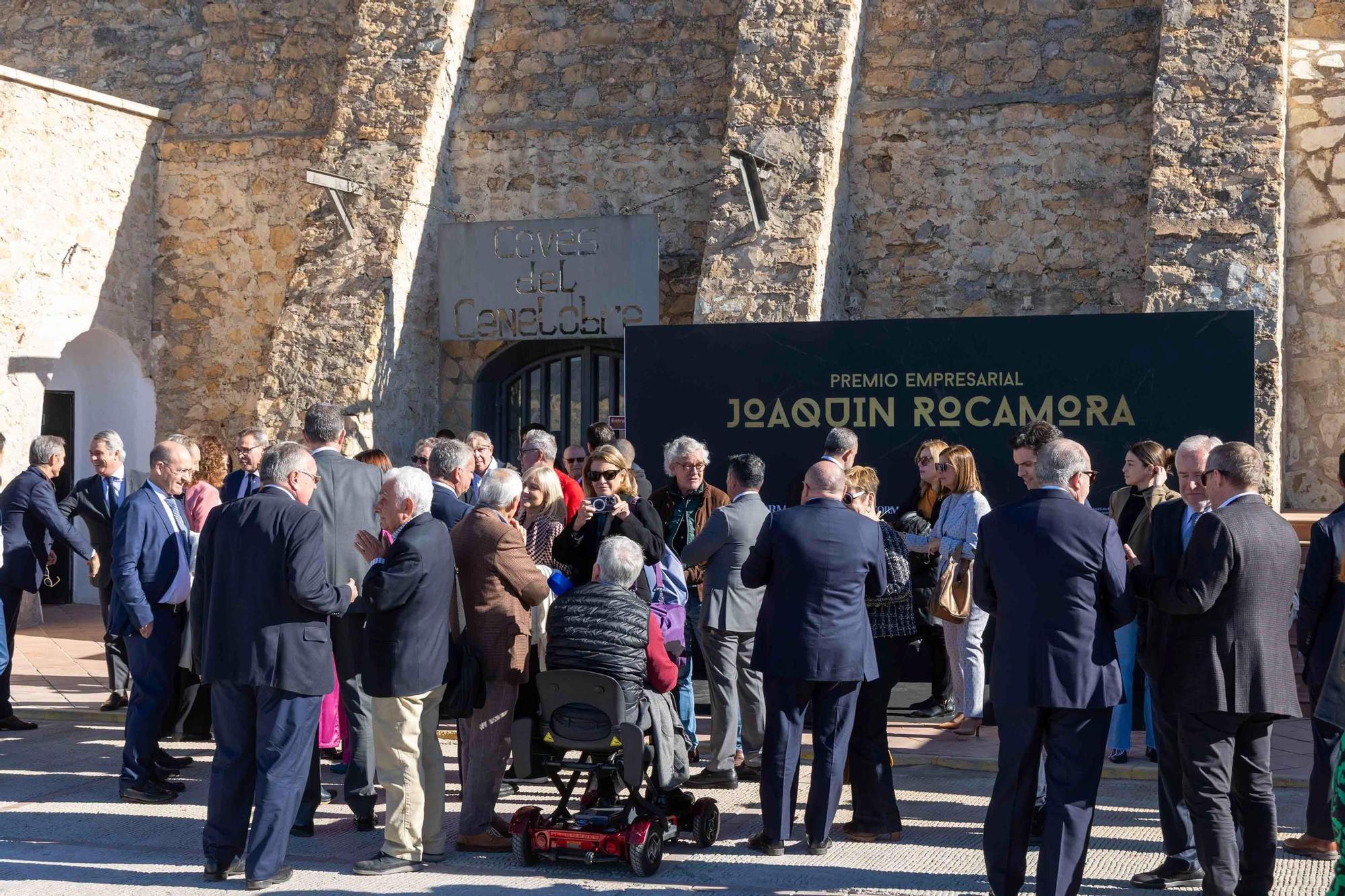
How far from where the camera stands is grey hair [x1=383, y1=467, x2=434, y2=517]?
17.0 ft

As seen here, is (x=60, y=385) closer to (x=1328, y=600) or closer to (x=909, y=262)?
(x=909, y=262)

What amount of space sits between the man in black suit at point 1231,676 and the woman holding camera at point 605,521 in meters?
2.25

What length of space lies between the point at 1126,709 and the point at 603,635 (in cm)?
309

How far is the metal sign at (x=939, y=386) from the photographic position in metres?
7.70

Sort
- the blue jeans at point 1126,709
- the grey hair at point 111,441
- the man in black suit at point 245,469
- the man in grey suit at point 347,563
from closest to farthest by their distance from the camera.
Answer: the man in grey suit at point 347,563 < the blue jeans at point 1126,709 < the man in black suit at point 245,469 < the grey hair at point 111,441

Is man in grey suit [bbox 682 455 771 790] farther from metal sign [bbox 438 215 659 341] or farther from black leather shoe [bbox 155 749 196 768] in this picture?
metal sign [bbox 438 215 659 341]

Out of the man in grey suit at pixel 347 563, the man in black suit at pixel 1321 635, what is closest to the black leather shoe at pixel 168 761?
the man in grey suit at pixel 347 563

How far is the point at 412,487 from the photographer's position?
5203 millimetres

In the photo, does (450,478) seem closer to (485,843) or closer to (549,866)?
(485,843)

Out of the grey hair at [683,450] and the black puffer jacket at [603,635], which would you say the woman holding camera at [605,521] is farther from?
the black puffer jacket at [603,635]

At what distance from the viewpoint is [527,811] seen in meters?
5.32

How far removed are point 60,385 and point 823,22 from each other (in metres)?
7.57

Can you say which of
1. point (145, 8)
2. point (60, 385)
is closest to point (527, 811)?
point (60, 385)

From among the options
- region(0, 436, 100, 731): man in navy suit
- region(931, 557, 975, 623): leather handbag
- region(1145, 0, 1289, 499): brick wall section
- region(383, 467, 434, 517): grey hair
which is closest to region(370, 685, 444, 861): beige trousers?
region(383, 467, 434, 517): grey hair
